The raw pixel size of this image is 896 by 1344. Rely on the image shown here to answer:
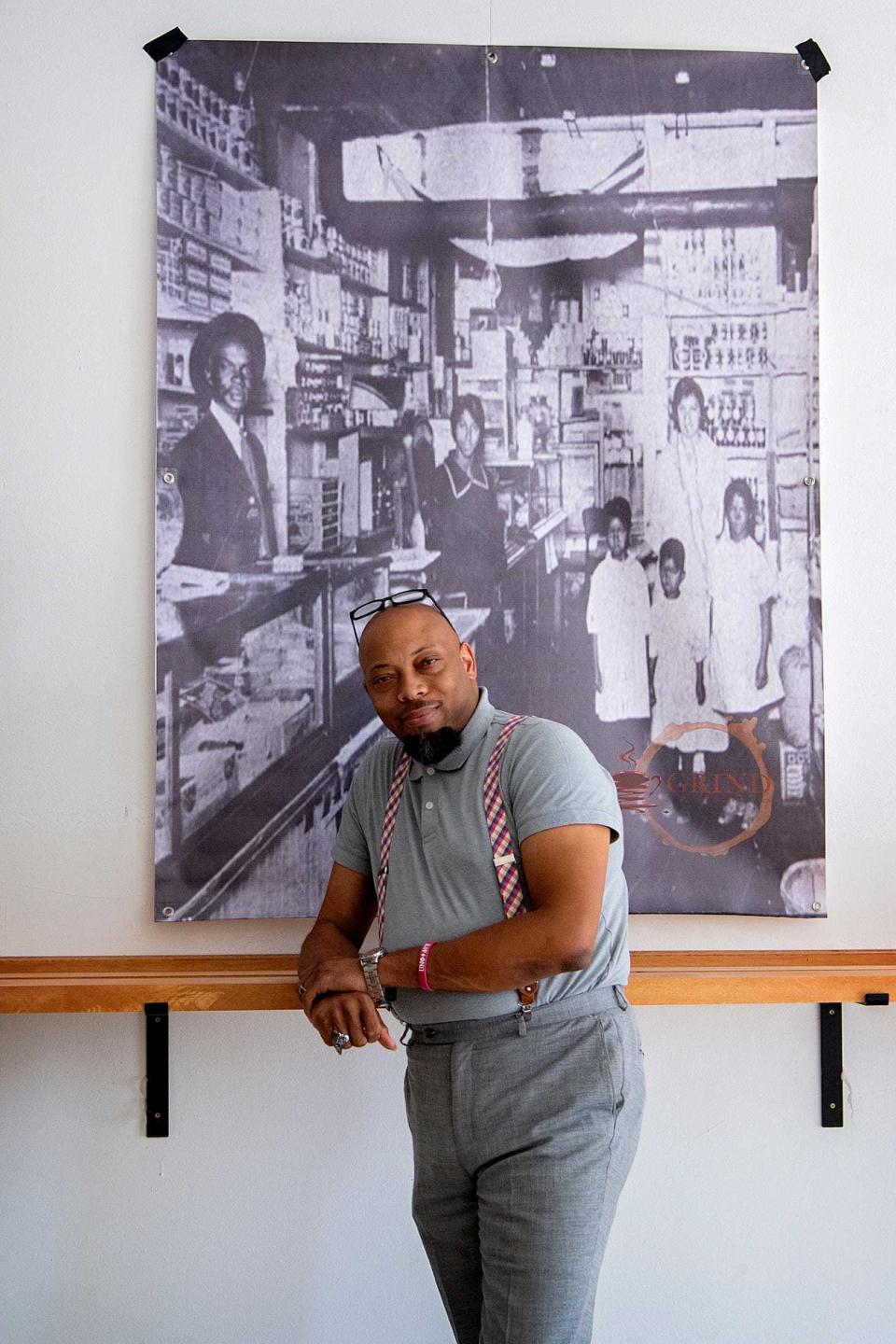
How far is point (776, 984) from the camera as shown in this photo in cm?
205

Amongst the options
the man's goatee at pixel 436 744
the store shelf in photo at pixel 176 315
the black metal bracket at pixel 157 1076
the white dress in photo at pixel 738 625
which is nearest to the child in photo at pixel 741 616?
the white dress in photo at pixel 738 625

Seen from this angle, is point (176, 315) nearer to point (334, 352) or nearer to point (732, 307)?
point (334, 352)

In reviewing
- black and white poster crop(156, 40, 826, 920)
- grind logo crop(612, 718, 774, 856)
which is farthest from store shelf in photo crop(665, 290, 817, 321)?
grind logo crop(612, 718, 774, 856)

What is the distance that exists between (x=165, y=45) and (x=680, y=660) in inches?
61.0

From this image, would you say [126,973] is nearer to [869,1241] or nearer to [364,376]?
[364,376]

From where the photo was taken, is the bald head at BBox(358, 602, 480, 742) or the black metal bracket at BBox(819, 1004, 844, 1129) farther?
the black metal bracket at BBox(819, 1004, 844, 1129)

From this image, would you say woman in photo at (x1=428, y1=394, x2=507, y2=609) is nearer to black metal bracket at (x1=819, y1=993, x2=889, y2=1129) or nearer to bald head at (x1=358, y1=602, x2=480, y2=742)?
bald head at (x1=358, y1=602, x2=480, y2=742)

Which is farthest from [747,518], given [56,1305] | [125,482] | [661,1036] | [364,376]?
[56,1305]

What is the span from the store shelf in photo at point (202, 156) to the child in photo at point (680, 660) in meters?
1.07

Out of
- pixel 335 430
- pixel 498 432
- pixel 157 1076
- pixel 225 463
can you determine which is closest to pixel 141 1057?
pixel 157 1076

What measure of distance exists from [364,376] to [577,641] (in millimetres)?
659

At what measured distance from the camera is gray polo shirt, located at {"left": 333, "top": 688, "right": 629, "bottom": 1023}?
1705mm

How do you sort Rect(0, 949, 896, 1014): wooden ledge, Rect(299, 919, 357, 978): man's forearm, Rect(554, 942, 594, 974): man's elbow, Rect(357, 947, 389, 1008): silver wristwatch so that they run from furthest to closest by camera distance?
Rect(0, 949, 896, 1014): wooden ledge < Rect(299, 919, 357, 978): man's forearm < Rect(357, 947, 389, 1008): silver wristwatch < Rect(554, 942, 594, 974): man's elbow

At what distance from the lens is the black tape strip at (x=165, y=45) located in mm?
2309
